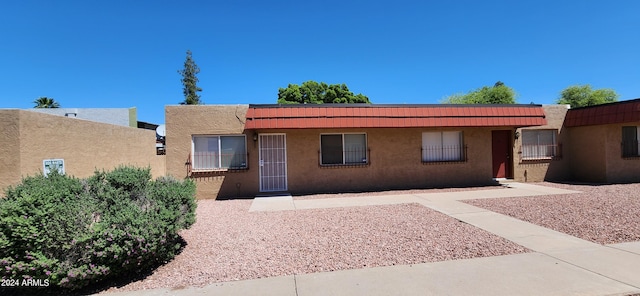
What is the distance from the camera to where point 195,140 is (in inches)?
463

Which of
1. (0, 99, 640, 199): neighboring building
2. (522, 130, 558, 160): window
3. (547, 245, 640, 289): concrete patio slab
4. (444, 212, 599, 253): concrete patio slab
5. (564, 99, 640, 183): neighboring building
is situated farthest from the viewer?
(522, 130, 558, 160): window

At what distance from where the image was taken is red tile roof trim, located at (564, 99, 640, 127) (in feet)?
40.8

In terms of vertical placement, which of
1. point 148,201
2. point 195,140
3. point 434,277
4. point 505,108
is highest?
point 505,108

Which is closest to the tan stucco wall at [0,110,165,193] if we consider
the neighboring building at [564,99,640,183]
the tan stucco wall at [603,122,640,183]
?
the neighboring building at [564,99,640,183]

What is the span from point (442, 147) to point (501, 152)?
10.6 ft

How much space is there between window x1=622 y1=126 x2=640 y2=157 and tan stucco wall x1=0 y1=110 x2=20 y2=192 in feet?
70.0

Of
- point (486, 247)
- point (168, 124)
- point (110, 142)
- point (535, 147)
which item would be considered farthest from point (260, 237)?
point (535, 147)

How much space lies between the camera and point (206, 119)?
1165 centimetres

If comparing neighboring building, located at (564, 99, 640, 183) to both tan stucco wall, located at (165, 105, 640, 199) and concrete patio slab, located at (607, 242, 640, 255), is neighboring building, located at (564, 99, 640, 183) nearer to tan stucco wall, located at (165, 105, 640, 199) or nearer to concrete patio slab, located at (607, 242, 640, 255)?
tan stucco wall, located at (165, 105, 640, 199)

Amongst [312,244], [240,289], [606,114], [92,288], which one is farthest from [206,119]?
[606,114]

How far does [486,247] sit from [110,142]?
12635mm

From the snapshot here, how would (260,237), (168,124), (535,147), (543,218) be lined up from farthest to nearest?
(535,147)
(168,124)
(543,218)
(260,237)

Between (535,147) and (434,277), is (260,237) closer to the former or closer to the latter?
(434,277)

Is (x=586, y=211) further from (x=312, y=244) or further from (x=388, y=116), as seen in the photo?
(x=312, y=244)
